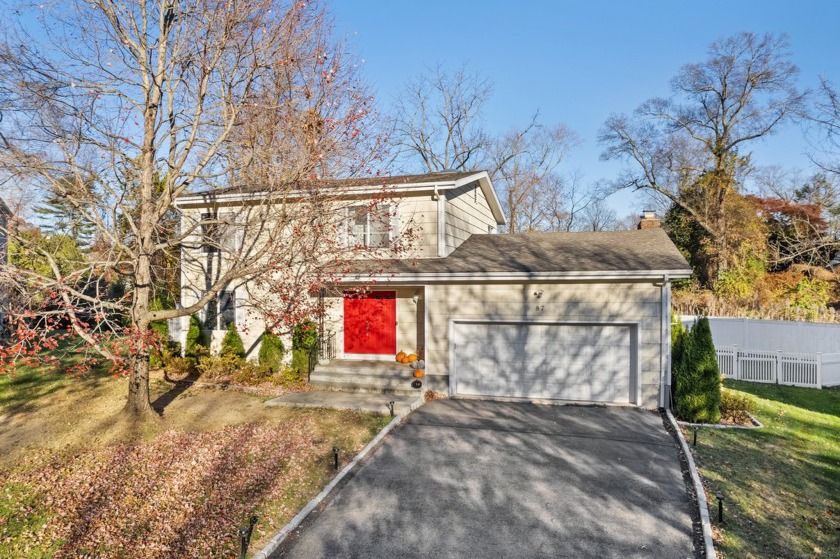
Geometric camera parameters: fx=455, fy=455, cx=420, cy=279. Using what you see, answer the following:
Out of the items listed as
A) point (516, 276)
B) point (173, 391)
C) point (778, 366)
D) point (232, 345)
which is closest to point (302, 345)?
point (232, 345)

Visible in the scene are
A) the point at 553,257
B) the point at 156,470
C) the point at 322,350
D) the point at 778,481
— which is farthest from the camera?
the point at 322,350

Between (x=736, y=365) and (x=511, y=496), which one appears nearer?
(x=511, y=496)

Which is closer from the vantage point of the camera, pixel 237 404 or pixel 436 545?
pixel 436 545

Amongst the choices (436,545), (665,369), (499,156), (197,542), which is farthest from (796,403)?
(499,156)

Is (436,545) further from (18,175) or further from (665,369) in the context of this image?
(18,175)

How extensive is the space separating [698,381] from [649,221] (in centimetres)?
699

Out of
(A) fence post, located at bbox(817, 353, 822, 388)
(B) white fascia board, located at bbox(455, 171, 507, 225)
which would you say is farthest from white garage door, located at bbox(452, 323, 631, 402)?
(A) fence post, located at bbox(817, 353, 822, 388)

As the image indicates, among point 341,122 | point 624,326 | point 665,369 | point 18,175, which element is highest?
point 341,122

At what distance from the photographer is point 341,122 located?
30.0 feet

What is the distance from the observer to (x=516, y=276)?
10.5 m

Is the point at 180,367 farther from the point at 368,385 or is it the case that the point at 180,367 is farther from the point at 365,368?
the point at 368,385

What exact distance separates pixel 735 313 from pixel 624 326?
11.9 metres

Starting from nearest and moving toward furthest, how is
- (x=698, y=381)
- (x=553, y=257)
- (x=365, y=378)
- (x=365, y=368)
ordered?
Result: (x=698, y=381) → (x=365, y=378) → (x=553, y=257) → (x=365, y=368)

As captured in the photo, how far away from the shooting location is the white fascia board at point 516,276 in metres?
9.59
